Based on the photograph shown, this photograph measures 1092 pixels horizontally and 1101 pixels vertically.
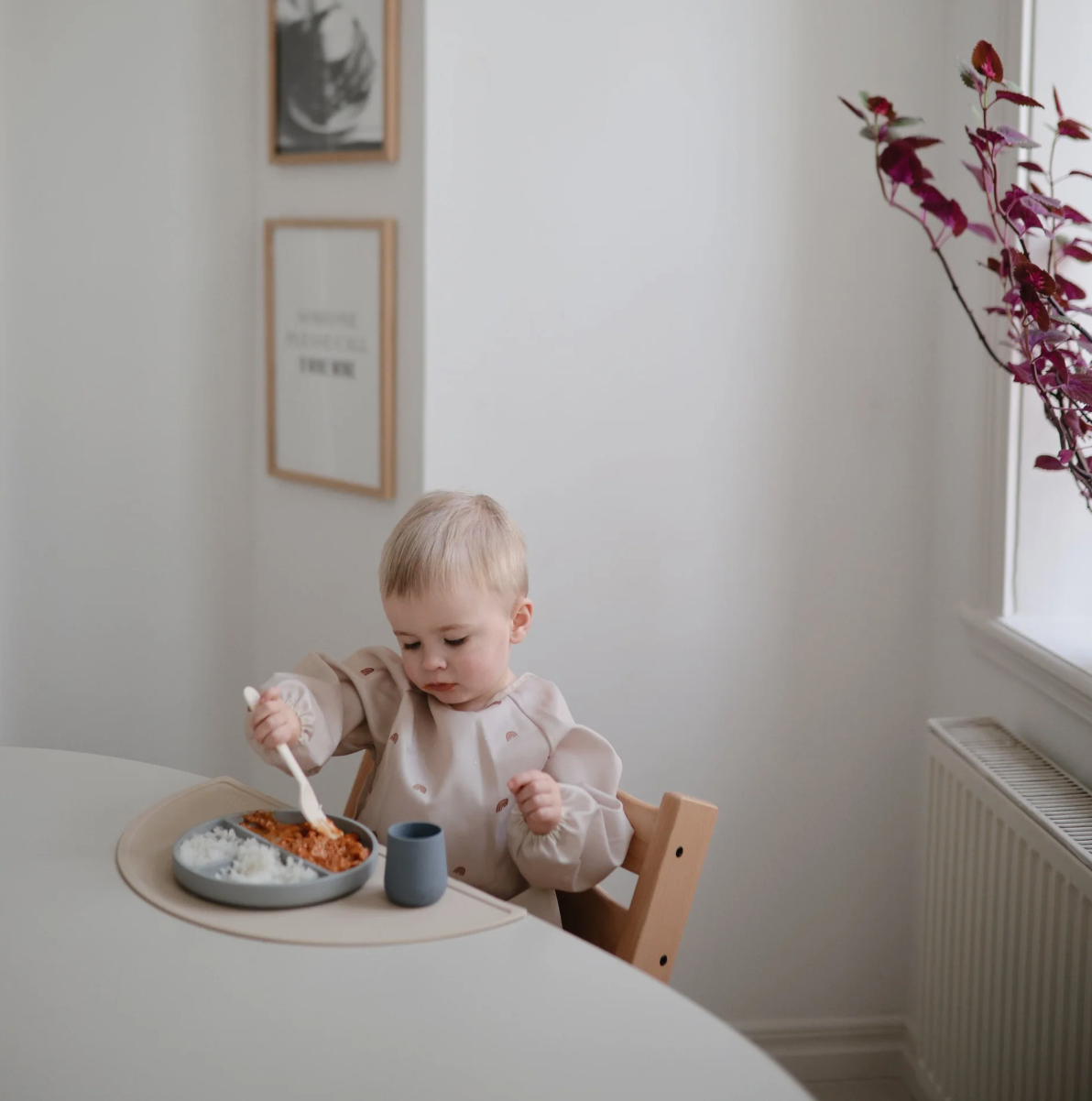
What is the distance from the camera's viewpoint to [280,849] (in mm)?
1354

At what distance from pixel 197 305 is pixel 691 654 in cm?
121

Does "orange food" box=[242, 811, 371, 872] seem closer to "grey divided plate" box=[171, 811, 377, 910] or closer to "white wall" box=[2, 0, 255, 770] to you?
"grey divided plate" box=[171, 811, 377, 910]

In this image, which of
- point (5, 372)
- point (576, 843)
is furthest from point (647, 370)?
point (5, 372)

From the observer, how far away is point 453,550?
154cm

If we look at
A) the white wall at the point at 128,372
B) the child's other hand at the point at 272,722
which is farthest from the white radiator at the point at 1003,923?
the white wall at the point at 128,372

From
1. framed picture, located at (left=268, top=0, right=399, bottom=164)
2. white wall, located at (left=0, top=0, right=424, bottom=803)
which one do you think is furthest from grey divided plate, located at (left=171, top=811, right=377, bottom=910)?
framed picture, located at (left=268, top=0, right=399, bottom=164)

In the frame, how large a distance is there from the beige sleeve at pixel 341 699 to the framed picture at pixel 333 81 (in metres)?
0.94

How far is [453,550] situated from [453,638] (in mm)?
103

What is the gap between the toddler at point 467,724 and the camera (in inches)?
58.8

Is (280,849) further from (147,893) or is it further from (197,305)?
(197,305)

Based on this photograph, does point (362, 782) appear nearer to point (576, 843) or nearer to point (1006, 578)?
point (576, 843)

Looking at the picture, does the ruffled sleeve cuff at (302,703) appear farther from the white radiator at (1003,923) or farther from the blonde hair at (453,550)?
the white radiator at (1003,923)

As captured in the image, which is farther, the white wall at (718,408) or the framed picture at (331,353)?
the framed picture at (331,353)

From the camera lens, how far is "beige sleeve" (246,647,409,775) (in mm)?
1593
